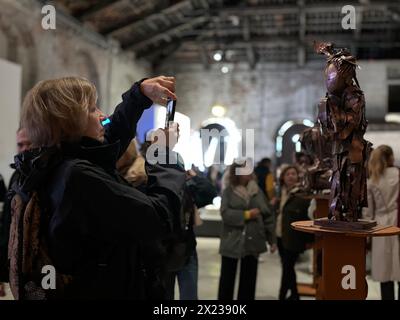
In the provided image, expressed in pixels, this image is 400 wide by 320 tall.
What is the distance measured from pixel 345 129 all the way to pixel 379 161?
1.72m

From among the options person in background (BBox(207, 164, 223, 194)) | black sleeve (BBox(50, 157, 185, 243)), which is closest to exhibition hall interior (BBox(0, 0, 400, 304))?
black sleeve (BBox(50, 157, 185, 243))

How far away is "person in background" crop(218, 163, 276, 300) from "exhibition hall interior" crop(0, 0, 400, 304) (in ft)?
0.04

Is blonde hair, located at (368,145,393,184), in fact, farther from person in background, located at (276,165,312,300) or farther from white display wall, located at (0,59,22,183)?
white display wall, located at (0,59,22,183)

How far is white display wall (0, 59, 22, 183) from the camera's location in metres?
6.86

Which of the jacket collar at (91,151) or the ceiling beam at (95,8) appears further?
the ceiling beam at (95,8)

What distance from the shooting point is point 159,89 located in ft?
5.32

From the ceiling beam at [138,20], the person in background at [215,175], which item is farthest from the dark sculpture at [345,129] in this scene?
the ceiling beam at [138,20]

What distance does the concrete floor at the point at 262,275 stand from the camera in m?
5.04

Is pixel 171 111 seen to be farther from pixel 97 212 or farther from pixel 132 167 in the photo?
pixel 132 167

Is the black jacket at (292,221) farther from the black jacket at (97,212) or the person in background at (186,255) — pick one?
the black jacket at (97,212)

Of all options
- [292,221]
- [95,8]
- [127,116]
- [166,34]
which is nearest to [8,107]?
[95,8]

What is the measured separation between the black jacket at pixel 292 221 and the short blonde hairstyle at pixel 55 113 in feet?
10.5

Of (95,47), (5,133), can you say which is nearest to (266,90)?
(95,47)
